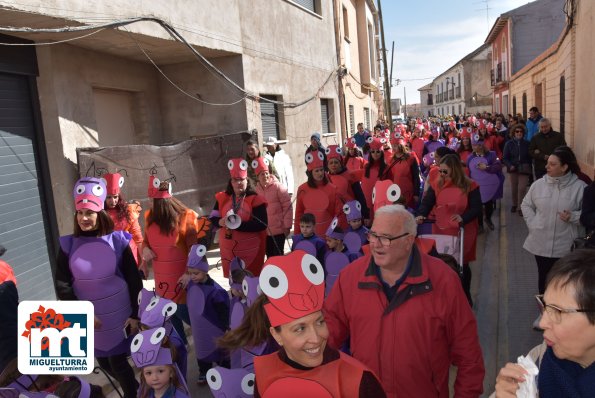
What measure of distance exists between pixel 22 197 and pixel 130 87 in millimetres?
3474

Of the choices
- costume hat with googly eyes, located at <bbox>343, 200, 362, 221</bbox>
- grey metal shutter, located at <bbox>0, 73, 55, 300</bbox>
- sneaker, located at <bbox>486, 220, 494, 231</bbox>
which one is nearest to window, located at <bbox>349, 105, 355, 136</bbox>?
sneaker, located at <bbox>486, 220, 494, 231</bbox>

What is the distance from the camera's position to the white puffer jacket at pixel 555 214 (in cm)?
462

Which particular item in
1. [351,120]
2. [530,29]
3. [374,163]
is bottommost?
[374,163]

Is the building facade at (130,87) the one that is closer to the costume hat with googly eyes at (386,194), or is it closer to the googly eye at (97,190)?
the googly eye at (97,190)

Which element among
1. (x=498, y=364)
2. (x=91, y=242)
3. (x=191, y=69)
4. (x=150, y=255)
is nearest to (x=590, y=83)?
(x=498, y=364)

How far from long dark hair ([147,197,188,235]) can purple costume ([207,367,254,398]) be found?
1860 millimetres

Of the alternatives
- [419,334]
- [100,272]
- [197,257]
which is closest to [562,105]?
[197,257]

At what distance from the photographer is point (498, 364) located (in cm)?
440

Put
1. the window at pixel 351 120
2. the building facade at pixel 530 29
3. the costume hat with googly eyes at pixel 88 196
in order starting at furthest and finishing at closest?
the building facade at pixel 530 29 → the window at pixel 351 120 → the costume hat with googly eyes at pixel 88 196

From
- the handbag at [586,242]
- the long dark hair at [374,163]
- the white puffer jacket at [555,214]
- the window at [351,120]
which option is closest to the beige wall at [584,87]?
the long dark hair at [374,163]

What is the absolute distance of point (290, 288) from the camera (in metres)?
1.88

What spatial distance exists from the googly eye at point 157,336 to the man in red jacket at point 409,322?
1164 mm

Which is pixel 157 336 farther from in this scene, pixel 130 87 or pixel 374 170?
pixel 130 87

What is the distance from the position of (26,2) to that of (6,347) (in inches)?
159
